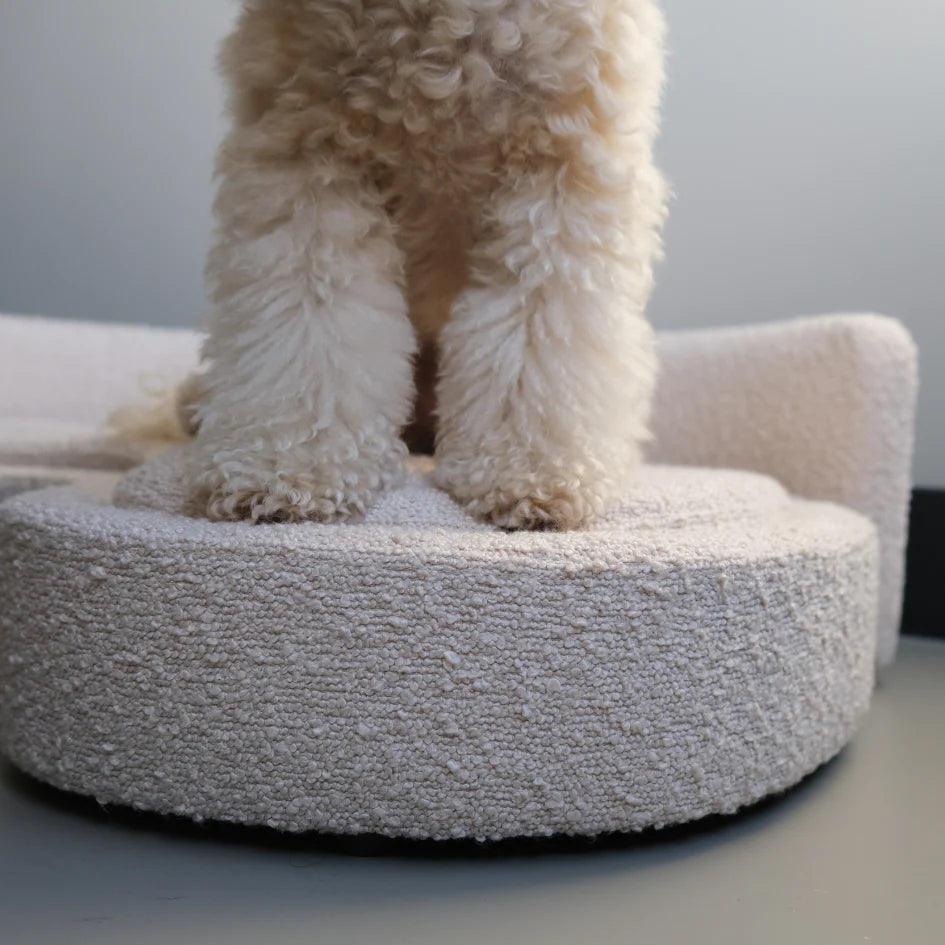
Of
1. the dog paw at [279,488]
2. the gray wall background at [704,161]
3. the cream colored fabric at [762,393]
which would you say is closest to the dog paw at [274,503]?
the dog paw at [279,488]

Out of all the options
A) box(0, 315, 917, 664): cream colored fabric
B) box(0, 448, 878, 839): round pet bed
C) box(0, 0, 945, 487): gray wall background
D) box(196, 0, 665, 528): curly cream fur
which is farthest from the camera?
box(0, 0, 945, 487): gray wall background

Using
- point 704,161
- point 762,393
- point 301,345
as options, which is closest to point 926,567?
point 762,393

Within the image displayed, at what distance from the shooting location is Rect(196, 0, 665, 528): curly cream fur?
894 millimetres

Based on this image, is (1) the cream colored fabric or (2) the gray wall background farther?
(2) the gray wall background

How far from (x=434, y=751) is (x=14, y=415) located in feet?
3.98

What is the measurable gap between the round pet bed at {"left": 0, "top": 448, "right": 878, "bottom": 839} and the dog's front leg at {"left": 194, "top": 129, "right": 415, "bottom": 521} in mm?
77

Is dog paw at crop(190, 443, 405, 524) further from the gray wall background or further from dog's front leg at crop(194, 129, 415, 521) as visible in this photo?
the gray wall background

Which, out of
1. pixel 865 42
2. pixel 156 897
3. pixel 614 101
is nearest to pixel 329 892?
pixel 156 897

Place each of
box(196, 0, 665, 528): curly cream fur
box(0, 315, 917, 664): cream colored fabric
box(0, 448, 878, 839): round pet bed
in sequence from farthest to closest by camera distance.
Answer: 1. box(0, 315, 917, 664): cream colored fabric
2. box(196, 0, 665, 528): curly cream fur
3. box(0, 448, 878, 839): round pet bed

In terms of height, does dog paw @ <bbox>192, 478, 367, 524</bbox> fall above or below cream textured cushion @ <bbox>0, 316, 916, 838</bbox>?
above

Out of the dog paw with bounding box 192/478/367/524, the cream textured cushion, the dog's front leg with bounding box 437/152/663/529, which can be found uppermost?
the dog's front leg with bounding box 437/152/663/529

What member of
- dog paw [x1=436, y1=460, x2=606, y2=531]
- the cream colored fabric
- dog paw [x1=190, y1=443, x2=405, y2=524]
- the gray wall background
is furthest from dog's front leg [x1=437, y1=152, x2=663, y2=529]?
the gray wall background

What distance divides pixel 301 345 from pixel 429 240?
18 centimetres

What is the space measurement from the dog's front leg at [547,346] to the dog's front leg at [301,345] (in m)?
0.07
